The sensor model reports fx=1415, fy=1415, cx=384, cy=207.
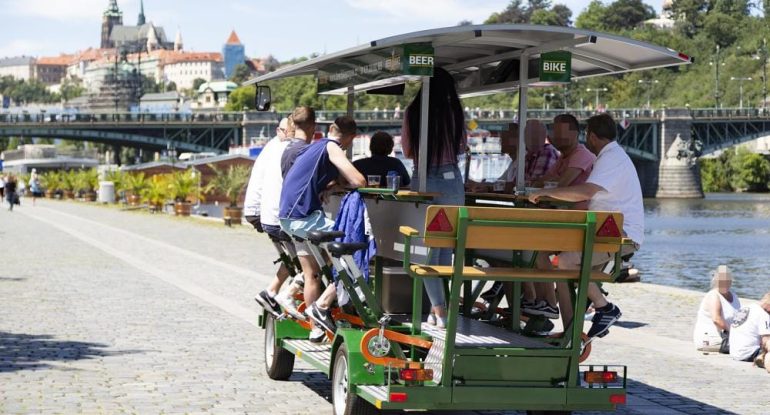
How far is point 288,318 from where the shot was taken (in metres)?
9.96

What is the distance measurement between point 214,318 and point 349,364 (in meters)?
6.97

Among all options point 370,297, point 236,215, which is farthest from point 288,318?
point 236,215

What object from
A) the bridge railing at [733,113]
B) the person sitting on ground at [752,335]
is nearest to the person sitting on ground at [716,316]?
the person sitting on ground at [752,335]

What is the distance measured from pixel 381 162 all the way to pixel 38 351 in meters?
3.80

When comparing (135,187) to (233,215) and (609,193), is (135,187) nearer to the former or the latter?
(233,215)

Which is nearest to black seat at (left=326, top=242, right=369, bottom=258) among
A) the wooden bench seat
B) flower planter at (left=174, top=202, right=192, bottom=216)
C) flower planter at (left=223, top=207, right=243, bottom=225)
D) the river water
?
the wooden bench seat

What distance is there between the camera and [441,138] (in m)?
8.66

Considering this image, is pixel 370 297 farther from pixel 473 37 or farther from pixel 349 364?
pixel 473 37

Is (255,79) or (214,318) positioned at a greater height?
(255,79)

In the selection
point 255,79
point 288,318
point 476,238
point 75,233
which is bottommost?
point 75,233

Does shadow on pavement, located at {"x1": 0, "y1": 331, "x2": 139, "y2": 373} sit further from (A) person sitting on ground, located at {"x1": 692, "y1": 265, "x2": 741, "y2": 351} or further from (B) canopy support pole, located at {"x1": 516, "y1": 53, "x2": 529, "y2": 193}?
(A) person sitting on ground, located at {"x1": 692, "y1": 265, "x2": 741, "y2": 351}

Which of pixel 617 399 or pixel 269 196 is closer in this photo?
pixel 617 399

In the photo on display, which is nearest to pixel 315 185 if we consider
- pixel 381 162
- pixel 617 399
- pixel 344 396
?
pixel 381 162

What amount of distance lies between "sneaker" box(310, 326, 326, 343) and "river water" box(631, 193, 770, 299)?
945 inches
